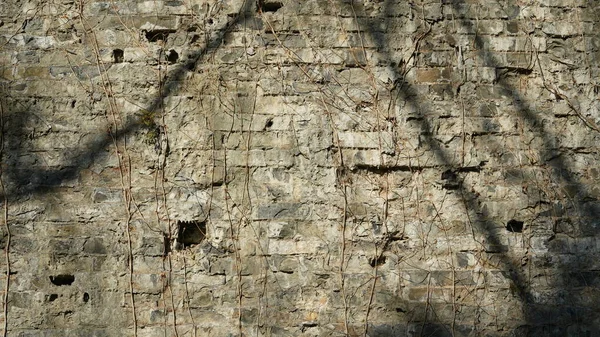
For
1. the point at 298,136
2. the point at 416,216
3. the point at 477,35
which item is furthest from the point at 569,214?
the point at 298,136

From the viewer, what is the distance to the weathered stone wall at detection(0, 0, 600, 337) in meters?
3.84

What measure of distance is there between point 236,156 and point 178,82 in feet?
2.01

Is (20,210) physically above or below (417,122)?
below

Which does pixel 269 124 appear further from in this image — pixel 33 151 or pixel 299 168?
pixel 33 151

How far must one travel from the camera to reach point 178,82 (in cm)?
402

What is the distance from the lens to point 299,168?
395cm

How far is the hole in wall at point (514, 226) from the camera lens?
3961 mm

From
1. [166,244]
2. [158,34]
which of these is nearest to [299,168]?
[166,244]

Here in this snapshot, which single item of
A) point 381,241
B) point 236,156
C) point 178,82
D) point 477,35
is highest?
point 477,35

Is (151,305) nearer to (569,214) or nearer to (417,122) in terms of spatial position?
(417,122)

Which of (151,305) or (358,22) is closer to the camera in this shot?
(151,305)

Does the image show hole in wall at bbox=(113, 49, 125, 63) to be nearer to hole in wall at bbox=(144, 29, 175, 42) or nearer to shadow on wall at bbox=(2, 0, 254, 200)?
hole in wall at bbox=(144, 29, 175, 42)

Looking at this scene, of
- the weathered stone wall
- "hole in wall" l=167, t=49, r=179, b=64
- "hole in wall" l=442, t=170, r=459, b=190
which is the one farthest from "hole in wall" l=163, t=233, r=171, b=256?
"hole in wall" l=442, t=170, r=459, b=190

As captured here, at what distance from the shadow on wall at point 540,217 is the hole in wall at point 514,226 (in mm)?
99
